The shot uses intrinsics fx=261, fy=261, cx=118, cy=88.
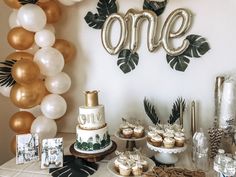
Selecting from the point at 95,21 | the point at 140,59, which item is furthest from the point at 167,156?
the point at 95,21

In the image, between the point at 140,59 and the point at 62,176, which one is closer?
the point at 62,176

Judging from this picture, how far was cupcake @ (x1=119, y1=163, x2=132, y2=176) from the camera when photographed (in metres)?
1.00

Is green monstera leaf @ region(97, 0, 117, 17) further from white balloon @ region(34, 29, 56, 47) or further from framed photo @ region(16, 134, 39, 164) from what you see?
framed photo @ region(16, 134, 39, 164)

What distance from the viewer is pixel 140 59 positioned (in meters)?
1.43

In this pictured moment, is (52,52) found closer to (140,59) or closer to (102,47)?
(102,47)

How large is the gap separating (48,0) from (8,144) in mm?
925

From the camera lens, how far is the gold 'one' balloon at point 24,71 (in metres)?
1.16

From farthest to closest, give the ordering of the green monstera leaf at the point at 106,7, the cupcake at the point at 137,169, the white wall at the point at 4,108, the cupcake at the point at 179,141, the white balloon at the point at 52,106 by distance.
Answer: the white wall at the point at 4,108 < the green monstera leaf at the point at 106,7 < the white balloon at the point at 52,106 < the cupcake at the point at 179,141 < the cupcake at the point at 137,169

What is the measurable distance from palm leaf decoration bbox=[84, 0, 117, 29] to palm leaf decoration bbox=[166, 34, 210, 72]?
0.40 metres

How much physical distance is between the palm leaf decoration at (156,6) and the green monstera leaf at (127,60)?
244 mm

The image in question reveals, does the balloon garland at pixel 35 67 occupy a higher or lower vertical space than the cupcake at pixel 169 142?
higher

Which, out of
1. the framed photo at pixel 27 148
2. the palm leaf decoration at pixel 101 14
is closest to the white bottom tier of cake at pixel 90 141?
the framed photo at pixel 27 148

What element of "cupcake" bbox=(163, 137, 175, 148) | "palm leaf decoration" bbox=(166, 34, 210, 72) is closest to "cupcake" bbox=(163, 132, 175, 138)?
"cupcake" bbox=(163, 137, 175, 148)

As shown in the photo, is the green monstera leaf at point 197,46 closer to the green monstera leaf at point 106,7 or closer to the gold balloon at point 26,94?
the green monstera leaf at point 106,7
